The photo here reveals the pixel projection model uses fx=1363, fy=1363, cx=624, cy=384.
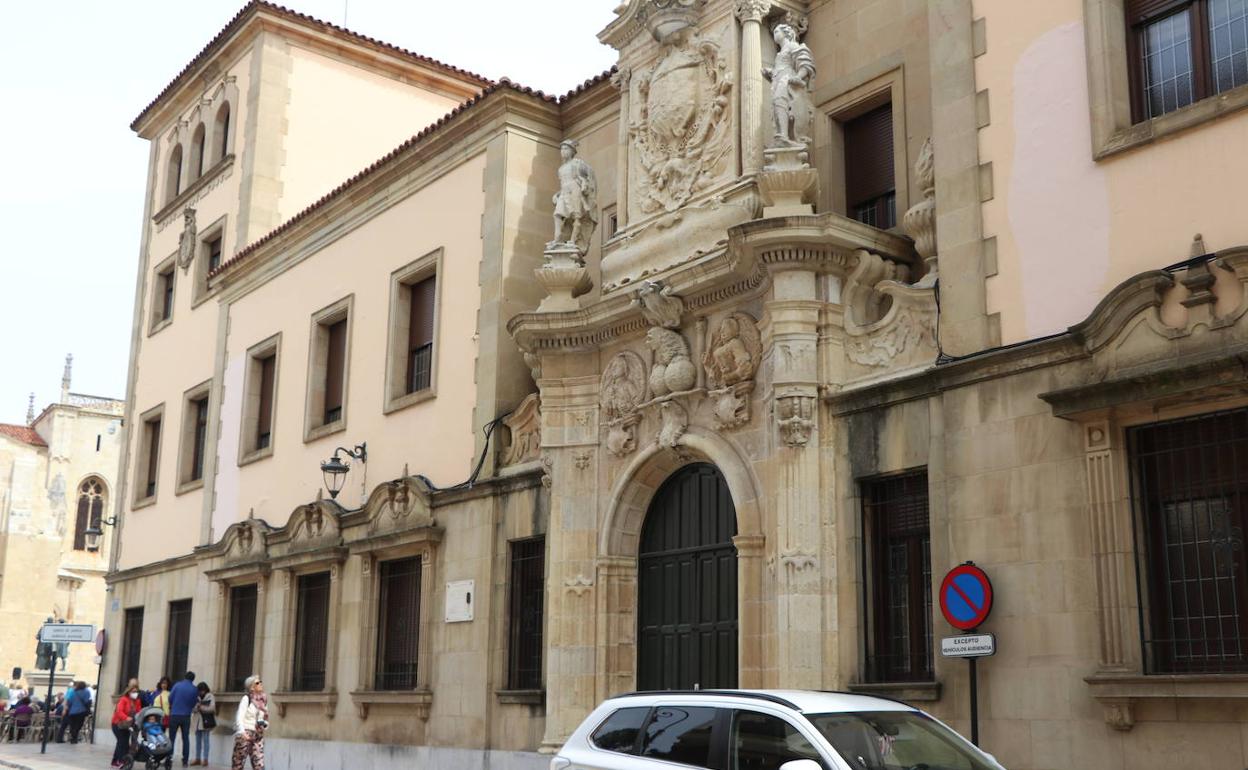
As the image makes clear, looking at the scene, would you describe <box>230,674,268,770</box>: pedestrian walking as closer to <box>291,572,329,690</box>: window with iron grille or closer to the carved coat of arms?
<box>291,572,329,690</box>: window with iron grille

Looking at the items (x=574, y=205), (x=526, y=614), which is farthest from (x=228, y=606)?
(x=574, y=205)

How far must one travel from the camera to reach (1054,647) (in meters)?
10.5

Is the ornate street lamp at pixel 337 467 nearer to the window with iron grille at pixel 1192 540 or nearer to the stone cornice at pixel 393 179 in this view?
the stone cornice at pixel 393 179

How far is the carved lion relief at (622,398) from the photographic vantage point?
15320 mm

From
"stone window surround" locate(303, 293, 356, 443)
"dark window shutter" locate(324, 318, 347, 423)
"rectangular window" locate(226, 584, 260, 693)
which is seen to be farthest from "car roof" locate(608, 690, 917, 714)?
"rectangular window" locate(226, 584, 260, 693)

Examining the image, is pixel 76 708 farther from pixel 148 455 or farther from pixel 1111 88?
pixel 1111 88

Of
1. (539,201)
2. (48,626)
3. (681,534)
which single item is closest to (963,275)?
(681,534)

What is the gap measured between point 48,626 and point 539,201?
49.1 feet

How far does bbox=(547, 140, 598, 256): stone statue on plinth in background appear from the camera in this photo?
54.7 ft

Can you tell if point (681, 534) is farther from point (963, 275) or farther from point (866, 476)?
point (963, 275)

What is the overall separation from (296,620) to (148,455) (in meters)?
9.52

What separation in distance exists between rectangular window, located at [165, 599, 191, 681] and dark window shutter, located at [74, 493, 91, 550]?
41629 millimetres

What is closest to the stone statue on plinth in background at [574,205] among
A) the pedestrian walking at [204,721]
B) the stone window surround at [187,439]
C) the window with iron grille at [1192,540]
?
the window with iron grille at [1192,540]

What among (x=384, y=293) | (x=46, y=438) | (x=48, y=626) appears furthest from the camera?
(x=46, y=438)
